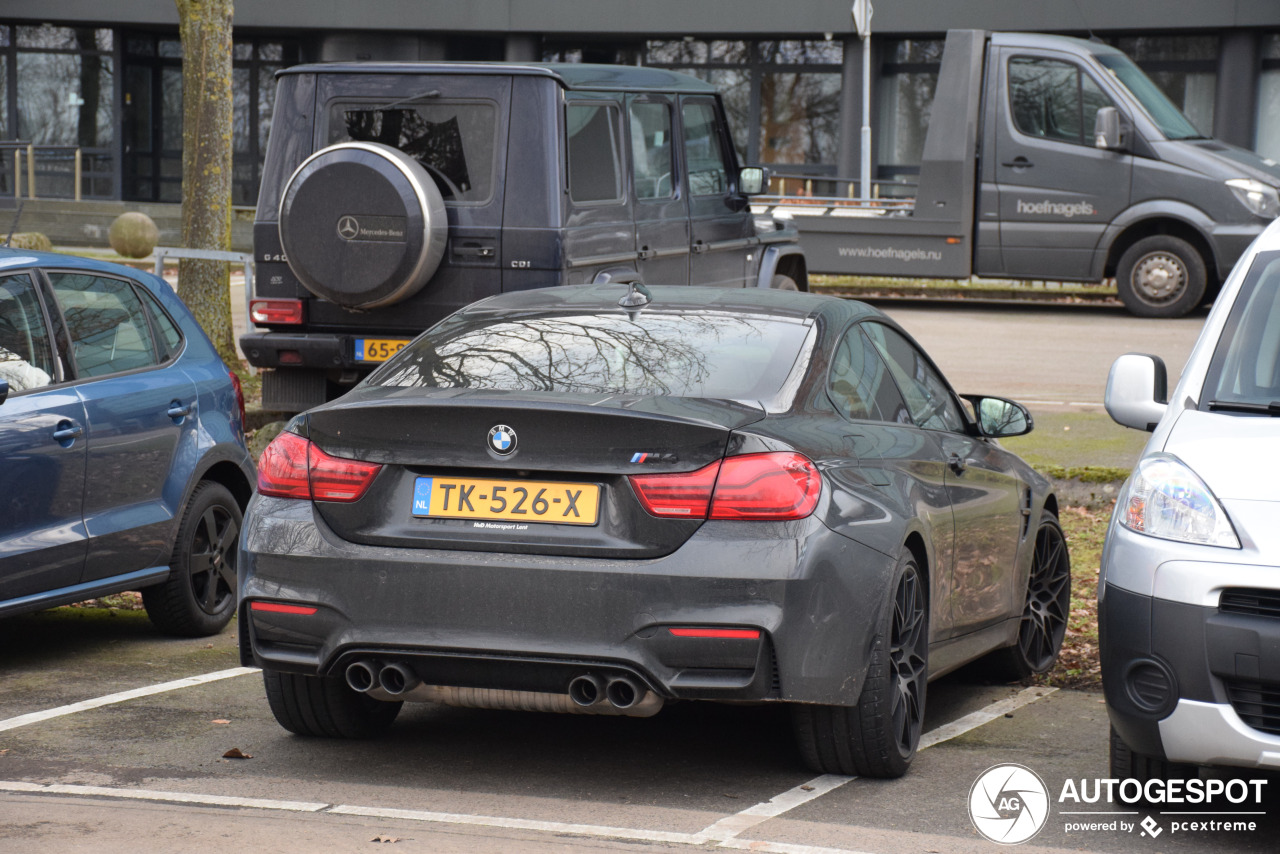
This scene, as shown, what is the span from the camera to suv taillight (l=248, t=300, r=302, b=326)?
962 centimetres

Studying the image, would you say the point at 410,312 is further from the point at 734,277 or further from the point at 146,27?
the point at 146,27

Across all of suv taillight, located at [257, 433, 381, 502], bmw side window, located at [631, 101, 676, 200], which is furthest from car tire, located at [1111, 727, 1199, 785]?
bmw side window, located at [631, 101, 676, 200]

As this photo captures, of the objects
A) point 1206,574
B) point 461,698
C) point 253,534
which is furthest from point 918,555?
point 253,534

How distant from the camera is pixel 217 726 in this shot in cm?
542

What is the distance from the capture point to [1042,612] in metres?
6.57

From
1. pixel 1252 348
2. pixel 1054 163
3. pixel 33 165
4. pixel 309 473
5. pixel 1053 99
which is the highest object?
pixel 1053 99

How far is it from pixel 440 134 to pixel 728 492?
5245 millimetres

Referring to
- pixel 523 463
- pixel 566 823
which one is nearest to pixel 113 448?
pixel 523 463

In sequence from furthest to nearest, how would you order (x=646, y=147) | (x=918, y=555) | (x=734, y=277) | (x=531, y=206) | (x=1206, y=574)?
1. (x=734, y=277)
2. (x=646, y=147)
3. (x=531, y=206)
4. (x=918, y=555)
5. (x=1206, y=574)

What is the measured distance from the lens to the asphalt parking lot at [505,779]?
14.1 feet

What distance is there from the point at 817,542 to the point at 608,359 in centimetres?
91

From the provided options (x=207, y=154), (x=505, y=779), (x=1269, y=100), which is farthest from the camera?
(x=1269, y=100)

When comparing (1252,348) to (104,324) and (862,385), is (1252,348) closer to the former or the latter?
(862,385)

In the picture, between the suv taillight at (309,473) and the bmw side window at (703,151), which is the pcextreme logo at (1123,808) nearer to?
the suv taillight at (309,473)
